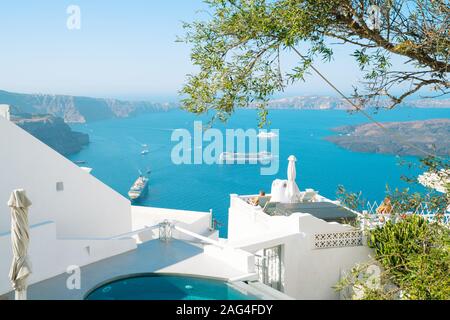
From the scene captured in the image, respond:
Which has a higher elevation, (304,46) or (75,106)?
(75,106)

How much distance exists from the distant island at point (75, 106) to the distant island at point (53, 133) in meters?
2.47

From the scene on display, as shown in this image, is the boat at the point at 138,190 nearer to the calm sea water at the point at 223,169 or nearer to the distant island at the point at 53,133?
the calm sea water at the point at 223,169

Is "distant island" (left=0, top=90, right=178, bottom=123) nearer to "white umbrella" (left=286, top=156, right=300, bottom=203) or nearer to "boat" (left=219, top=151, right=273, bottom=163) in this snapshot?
"boat" (left=219, top=151, right=273, bottom=163)

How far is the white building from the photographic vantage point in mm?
7516

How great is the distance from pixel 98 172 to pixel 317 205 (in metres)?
63.0

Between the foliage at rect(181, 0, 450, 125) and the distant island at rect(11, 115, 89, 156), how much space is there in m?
42.2

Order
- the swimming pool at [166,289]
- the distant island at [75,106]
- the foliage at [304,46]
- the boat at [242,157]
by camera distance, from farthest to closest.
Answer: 1. the boat at [242,157]
2. the distant island at [75,106]
3. the swimming pool at [166,289]
4. the foliage at [304,46]

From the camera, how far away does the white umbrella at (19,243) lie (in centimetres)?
505

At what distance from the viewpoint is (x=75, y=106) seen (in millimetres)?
79000

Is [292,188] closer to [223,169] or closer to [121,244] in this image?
[121,244]

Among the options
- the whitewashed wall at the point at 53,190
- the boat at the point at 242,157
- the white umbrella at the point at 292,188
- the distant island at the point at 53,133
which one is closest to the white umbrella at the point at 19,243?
the whitewashed wall at the point at 53,190

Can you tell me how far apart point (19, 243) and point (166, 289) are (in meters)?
3.00

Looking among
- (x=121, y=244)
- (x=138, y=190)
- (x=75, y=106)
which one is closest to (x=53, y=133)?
(x=138, y=190)

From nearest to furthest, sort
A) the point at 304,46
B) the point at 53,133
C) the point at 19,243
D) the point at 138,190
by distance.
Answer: the point at 304,46 → the point at 19,243 → the point at 138,190 → the point at 53,133
